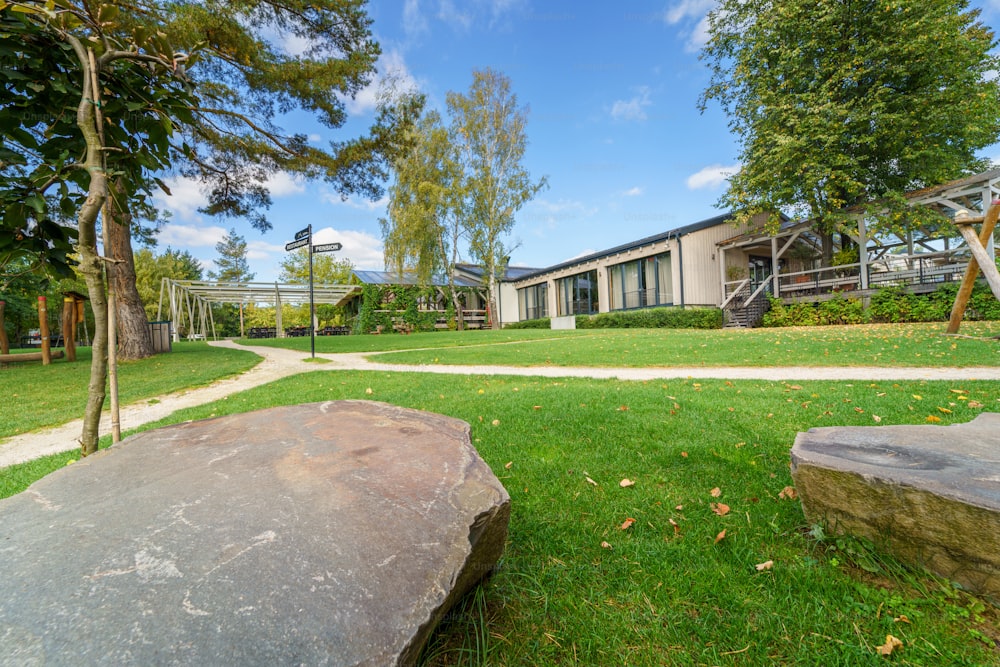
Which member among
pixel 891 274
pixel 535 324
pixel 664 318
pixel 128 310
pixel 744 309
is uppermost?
pixel 891 274

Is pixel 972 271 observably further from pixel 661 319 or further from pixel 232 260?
pixel 232 260

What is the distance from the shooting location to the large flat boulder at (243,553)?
2.49 ft

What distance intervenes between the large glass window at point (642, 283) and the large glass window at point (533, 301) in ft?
17.4

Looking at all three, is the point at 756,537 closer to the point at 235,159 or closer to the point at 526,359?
the point at 526,359

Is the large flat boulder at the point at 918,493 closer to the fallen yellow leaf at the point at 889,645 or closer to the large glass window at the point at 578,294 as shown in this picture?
the fallen yellow leaf at the point at 889,645

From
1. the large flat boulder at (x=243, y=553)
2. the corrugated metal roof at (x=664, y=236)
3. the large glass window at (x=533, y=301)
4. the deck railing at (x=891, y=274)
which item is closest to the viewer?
the large flat boulder at (x=243, y=553)

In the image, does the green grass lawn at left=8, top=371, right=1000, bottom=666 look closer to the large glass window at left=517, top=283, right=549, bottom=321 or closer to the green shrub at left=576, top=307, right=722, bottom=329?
the green shrub at left=576, top=307, right=722, bottom=329

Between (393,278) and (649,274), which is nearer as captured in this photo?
(649,274)

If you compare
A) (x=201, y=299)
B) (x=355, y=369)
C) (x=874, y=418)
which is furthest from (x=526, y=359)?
(x=201, y=299)

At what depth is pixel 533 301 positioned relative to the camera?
28156 mm

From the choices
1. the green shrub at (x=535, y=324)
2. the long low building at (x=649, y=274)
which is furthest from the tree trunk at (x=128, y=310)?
the long low building at (x=649, y=274)

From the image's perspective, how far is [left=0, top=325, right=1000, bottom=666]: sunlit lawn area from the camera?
4.55 feet

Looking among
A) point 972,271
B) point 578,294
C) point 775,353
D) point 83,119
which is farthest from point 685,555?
point 578,294

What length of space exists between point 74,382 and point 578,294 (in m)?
21.2
